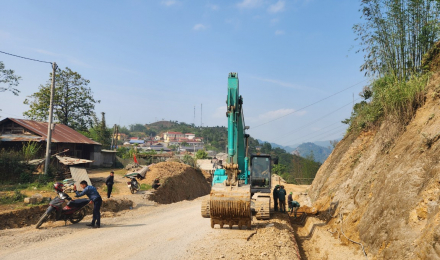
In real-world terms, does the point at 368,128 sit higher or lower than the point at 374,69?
lower

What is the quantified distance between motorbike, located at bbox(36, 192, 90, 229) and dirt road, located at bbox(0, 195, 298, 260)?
12.4 inches

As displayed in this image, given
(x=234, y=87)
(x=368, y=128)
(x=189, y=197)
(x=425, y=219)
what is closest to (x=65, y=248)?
(x=234, y=87)

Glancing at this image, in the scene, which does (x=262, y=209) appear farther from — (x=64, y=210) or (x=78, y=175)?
(x=78, y=175)

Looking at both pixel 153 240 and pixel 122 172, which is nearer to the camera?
pixel 153 240

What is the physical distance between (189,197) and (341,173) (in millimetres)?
18800

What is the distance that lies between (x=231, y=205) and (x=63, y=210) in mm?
5940

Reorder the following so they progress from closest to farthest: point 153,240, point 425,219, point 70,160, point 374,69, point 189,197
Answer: point 425,219 → point 153,240 → point 374,69 → point 70,160 → point 189,197

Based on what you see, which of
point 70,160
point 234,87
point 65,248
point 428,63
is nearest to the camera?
point 65,248

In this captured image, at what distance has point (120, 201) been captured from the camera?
1762cm

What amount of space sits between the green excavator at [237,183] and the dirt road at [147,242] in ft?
1.85

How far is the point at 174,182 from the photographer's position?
2994 centimetres

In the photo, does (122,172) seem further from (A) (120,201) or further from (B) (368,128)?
(B) (368,128)

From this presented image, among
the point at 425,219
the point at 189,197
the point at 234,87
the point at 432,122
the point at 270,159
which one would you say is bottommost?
the point at 189,197

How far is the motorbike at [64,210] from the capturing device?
1047 centimetres
